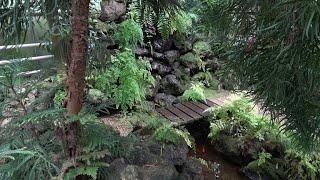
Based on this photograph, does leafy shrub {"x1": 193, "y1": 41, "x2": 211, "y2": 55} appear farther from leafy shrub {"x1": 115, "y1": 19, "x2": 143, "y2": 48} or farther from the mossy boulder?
leafy shrub {"x1": 115, "y1": 19, "x2": 143, "y2": 48}

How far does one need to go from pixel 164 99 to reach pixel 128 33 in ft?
2.87

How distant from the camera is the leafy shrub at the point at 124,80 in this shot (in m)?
3.61

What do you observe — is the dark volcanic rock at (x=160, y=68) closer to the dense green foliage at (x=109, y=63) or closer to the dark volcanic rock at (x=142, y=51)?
the dark volcanic rock at (x=142, y=51)

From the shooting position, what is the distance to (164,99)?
13.6 ft

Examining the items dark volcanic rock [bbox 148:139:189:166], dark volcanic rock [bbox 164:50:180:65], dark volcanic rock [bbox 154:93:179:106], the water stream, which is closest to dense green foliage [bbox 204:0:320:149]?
dark volcanic rock [bbox 148:139:189:166]

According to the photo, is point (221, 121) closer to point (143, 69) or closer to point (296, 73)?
point (143, 69)

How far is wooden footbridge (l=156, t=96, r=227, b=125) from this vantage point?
3.73m

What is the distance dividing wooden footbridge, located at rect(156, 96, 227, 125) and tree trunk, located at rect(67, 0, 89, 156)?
6.79 feet

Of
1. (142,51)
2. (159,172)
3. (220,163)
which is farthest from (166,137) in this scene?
(142,51)

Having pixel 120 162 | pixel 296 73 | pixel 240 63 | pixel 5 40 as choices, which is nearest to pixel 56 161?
pixel 120 162

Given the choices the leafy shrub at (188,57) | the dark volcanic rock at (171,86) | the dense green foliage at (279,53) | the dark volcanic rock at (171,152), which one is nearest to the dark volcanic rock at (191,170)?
the dark volcanic rock at (171,152)

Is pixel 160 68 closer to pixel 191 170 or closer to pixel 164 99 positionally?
pixel 164 99

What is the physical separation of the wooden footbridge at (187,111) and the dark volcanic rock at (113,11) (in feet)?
3.75

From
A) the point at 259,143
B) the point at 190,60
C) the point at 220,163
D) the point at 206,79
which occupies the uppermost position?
the point at 190,60
